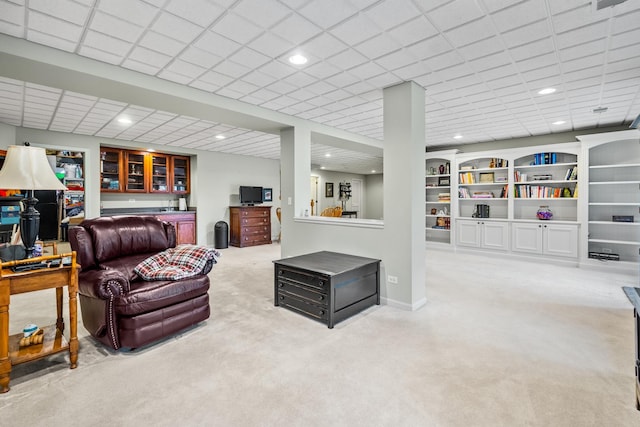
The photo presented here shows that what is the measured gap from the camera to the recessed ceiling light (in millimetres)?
2797

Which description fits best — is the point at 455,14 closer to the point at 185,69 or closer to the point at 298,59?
the point at 298,59

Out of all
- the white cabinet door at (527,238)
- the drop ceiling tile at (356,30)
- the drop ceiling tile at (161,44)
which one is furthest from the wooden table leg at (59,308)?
the white cabinet door at (527,238)

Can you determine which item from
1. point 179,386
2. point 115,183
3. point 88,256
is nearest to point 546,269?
point 179,386

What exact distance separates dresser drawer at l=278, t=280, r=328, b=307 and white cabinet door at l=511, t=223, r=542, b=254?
4.99 m

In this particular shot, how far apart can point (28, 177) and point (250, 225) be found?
18.9ft

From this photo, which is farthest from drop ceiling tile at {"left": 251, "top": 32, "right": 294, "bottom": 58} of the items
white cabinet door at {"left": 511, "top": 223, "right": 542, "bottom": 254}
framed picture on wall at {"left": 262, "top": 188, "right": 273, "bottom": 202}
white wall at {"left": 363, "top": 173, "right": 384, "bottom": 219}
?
white wall at {"left": 363, "top": 173, "right": 384, "bottom": 219}

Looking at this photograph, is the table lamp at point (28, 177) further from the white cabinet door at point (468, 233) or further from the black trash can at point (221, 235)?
the white cabinet door at point (468, 233)

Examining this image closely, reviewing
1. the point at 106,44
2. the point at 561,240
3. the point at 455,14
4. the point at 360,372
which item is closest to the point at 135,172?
the point at 106,44

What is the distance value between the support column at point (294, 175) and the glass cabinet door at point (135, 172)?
3990 millimetres

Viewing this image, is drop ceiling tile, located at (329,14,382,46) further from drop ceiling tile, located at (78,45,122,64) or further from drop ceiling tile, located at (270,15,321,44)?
drop ceiling tile, located at (78,45,122,64)

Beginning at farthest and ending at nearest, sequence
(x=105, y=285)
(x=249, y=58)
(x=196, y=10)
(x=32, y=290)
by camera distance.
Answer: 1. (x=249, y=58)
2. (x=105, y=285)
3. (x=196, y=10)
4. (x=32, y=290)

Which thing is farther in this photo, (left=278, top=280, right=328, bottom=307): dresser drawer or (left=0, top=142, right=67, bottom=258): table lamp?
(left=278, top=280, right=328, bottom=307): dresser drawer

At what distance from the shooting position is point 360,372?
2.13 m

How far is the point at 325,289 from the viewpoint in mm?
2936
